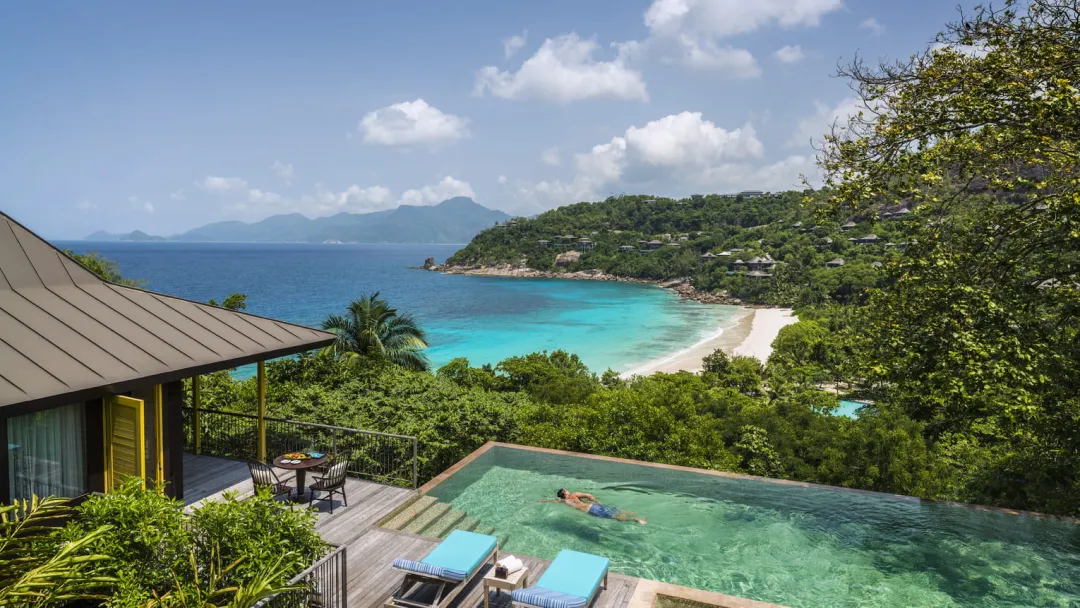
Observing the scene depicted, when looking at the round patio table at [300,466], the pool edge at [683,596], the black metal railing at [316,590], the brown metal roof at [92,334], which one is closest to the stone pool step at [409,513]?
the round patio table at [300,466]

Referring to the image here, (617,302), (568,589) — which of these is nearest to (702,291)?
(617,302)

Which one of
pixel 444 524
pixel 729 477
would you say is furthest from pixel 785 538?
pixel 444 524

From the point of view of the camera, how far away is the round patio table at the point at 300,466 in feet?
30.5

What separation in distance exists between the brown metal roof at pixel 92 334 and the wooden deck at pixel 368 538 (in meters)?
2.53

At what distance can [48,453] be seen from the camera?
297 inches

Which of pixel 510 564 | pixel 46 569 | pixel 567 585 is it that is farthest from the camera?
pixel 510 564

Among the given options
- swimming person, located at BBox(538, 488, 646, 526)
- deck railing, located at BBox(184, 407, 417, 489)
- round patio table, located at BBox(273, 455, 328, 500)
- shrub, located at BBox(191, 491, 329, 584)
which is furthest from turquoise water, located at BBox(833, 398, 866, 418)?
shrub, located at BBox(191, 491, 329, 584)

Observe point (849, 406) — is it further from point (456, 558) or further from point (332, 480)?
point (456, 558)

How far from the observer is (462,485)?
1139cm

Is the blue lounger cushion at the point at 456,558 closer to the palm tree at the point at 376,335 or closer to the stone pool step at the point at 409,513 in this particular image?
Result: the stone pool step at the point at 409,513

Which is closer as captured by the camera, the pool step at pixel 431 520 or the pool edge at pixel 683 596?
the pool edge at pixel 683 596

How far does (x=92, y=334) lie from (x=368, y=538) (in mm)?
4440

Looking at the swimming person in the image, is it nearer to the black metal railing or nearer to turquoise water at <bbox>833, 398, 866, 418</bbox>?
the black metal railing

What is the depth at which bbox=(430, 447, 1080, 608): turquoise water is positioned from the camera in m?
8.59
